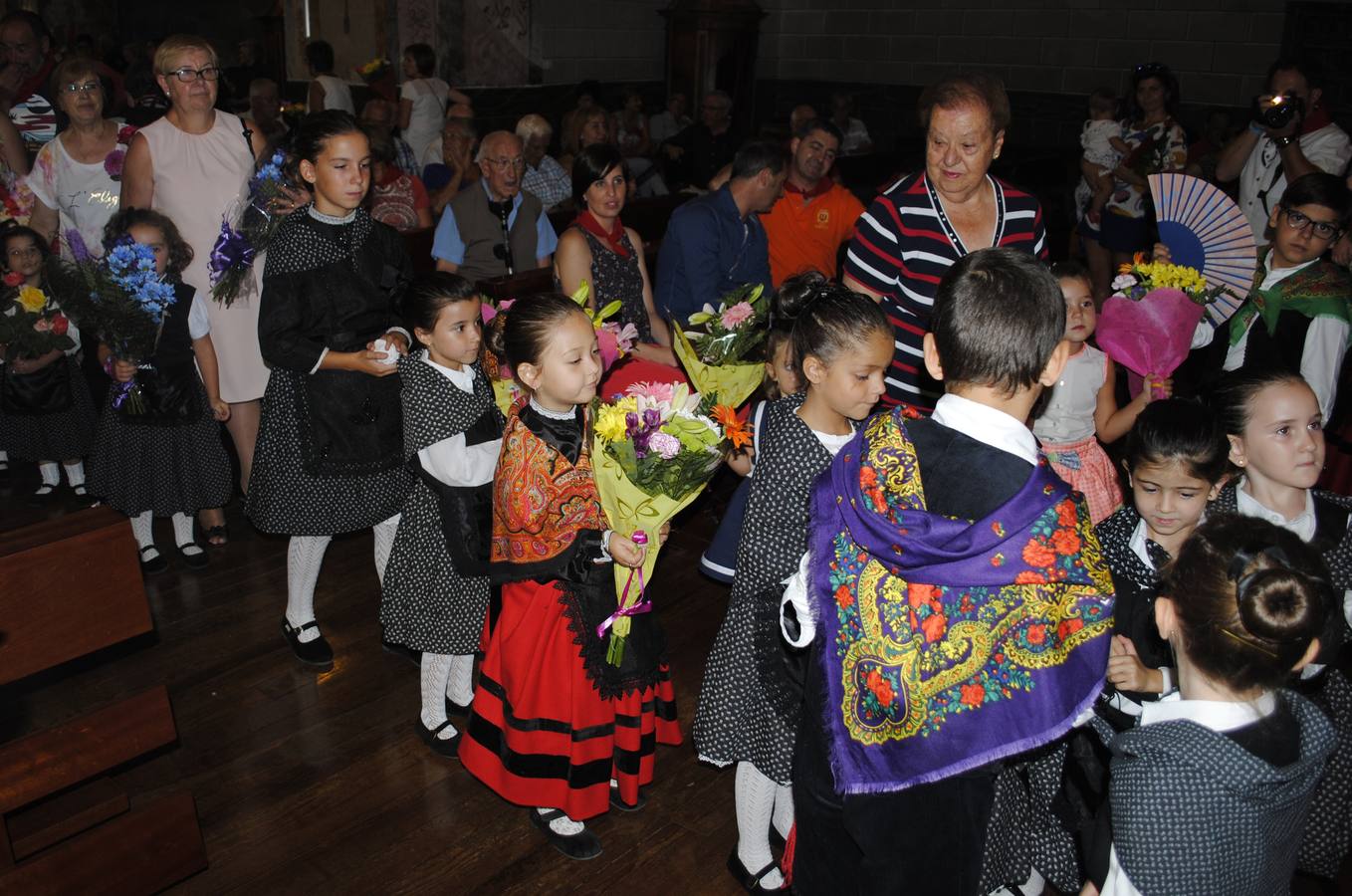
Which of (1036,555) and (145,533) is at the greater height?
(1036,555)

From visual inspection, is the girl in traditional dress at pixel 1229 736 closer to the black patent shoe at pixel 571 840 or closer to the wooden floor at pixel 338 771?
the wooden floor at pixel 338 771

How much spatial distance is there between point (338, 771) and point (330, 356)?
3.82ft

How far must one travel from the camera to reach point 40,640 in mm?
2117

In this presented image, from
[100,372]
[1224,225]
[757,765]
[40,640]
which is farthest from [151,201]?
[1224,225]

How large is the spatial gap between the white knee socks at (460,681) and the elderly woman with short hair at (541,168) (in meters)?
3.45

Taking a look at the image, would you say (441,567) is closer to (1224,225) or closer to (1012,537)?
(1012,537)

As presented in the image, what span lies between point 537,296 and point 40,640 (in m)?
1.22

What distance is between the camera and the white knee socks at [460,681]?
10.5 feet

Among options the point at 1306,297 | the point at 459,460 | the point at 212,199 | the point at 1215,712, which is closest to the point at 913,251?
the point at 459,460

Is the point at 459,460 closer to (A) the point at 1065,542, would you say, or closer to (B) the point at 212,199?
(A) the point at 1065,542

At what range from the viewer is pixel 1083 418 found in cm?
330

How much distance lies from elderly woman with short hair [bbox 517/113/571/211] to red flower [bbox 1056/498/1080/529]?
4.79 m

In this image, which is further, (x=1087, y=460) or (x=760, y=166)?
(x=760, y=166)

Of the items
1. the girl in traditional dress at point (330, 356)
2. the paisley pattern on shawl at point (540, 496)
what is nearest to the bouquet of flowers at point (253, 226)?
the girl in traditional dress at point (330, 356)
